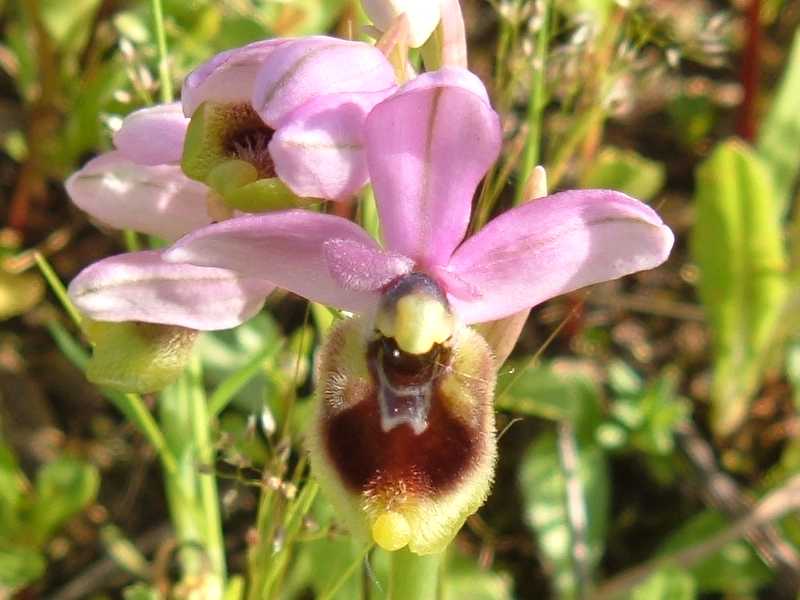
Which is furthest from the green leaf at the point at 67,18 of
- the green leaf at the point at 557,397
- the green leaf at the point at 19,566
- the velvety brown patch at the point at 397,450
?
the velvety brown patch at the point at 397,450

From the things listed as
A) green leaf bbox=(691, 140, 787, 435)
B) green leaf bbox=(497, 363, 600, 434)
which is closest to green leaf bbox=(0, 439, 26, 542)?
green leaf bbox=(497, 363, 600, 434)

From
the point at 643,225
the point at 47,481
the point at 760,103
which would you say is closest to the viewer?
the point at 643,225

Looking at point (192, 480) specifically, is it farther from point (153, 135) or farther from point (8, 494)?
point (153, 135)

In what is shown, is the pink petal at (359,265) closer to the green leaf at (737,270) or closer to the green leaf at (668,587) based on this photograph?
the green leaf at (668,587)

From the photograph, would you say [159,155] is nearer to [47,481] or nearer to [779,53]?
[47,481]

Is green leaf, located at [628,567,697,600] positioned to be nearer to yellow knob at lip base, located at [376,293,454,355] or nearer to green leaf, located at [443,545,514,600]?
green leaf, located at [443,545,514,600]

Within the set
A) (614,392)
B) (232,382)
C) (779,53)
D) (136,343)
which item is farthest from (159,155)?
(779,53)

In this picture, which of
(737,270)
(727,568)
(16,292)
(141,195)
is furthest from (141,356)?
(737,270)
